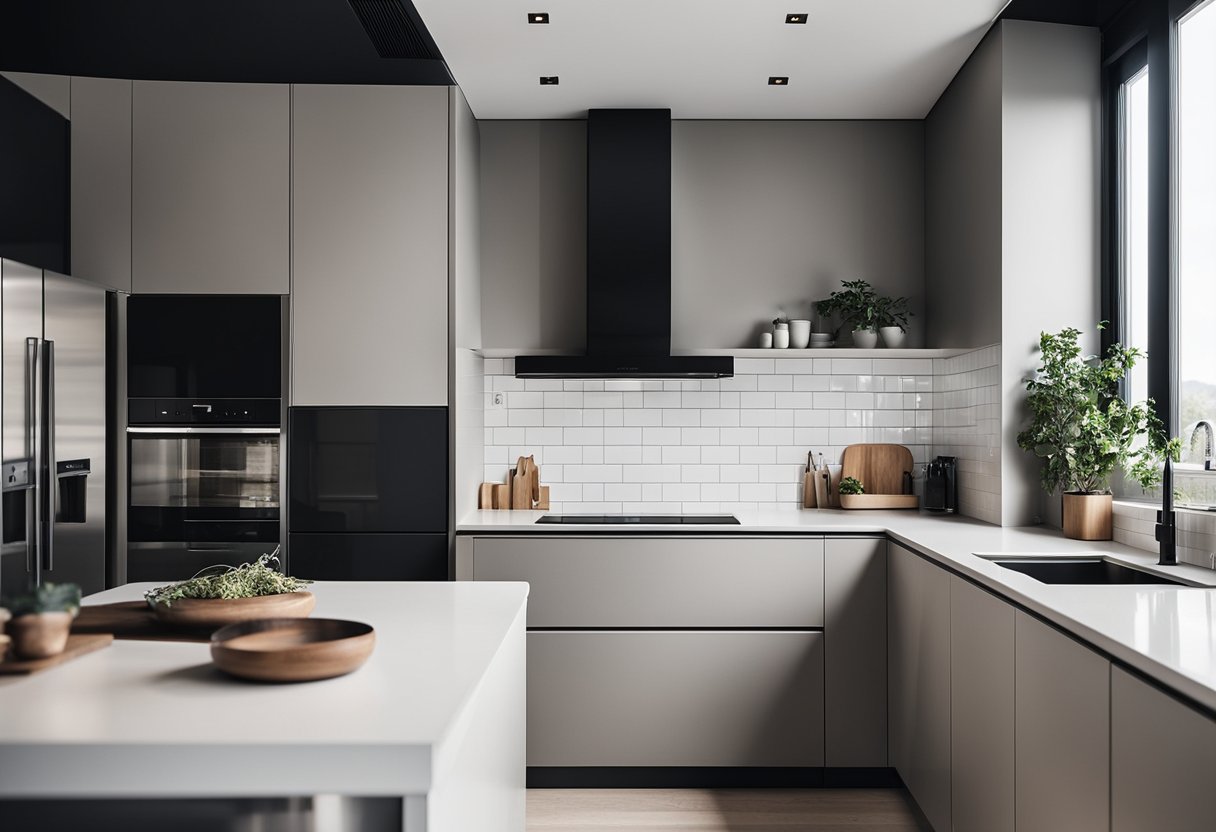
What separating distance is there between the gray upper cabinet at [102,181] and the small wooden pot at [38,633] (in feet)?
7.69

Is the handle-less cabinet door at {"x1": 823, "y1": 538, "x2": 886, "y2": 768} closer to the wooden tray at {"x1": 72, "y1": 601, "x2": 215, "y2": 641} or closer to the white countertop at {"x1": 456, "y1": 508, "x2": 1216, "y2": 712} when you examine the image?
the white countertop at {"x1": 456, "y1": 508, "x2": 1216, "y2": 712}

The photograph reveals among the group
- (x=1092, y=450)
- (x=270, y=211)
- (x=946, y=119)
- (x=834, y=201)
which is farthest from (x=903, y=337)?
(x=270, y=211)

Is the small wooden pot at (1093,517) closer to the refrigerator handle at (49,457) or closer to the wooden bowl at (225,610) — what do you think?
the wooden bowl at (225,610)

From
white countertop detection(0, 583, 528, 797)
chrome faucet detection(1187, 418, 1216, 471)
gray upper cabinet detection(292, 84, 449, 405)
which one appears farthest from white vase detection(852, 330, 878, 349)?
white countertop detection(0, 583, 528, 797)

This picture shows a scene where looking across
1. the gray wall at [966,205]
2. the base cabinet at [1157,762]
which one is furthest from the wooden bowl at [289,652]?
the gray wall at [966,205]

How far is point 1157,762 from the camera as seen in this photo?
4.73 ft

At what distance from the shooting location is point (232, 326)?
339 centimetres

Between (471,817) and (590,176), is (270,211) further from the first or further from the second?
(471,817)

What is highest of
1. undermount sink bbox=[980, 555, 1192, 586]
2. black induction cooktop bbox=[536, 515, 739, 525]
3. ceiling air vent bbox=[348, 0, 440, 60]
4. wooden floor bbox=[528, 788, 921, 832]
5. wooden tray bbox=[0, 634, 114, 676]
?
ceiling air vent bbox=[348, 0, 440, 60]

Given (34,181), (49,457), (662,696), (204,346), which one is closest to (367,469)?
(204,346)

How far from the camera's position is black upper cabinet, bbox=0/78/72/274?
10.3 feet

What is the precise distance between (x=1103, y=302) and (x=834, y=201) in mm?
1281

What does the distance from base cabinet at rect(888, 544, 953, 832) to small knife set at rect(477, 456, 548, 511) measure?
1549mm

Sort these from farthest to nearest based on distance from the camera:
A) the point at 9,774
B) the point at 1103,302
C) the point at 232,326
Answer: the point at 232,326
the point at 1103,302
the point at 9,774
